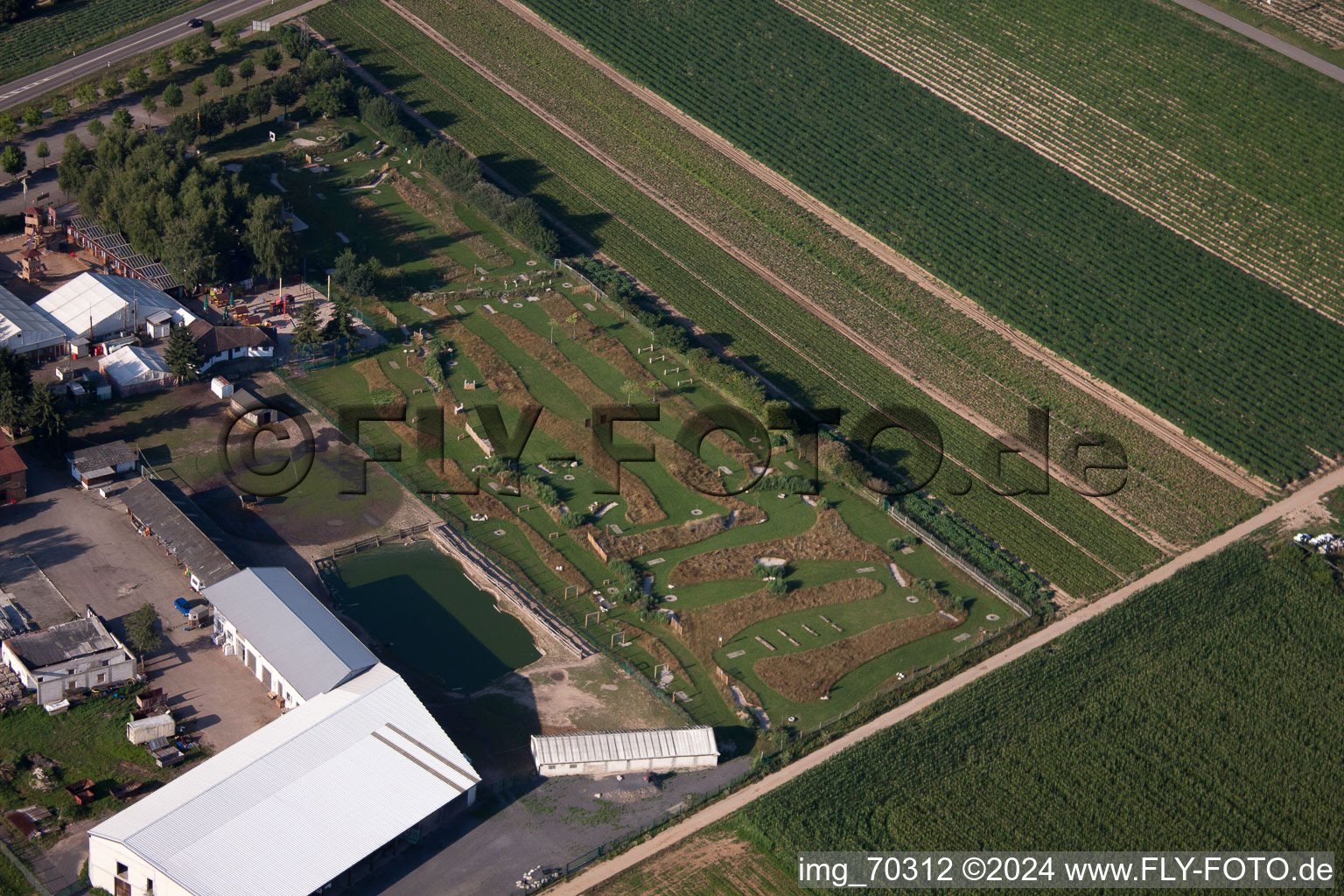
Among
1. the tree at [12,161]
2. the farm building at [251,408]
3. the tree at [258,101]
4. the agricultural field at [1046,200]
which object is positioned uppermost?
the agricultural field at [1046,200]

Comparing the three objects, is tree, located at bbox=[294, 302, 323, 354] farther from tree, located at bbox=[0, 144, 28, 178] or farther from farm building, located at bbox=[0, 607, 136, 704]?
tree, located at bbox=[0, 144, 28, 178]

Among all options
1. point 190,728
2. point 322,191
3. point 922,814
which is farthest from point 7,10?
point 922,814

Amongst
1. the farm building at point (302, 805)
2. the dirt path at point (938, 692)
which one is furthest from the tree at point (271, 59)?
the dirt path at point (938, 692)

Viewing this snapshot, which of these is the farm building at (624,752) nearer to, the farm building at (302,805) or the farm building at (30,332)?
the farm building at (302,805)

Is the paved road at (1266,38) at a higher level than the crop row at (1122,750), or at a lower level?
higher

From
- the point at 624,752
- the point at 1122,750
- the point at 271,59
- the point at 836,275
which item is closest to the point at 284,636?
the point at 624,752

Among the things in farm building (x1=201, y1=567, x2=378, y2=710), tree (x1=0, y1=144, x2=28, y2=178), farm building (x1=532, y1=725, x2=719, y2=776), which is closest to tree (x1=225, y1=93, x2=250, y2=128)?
tree (x1=0, y1=144, x2=28, y2=178)

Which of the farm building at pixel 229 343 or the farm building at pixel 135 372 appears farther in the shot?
the farm building at pixel 229 343

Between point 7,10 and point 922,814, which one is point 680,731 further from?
point 7,10
